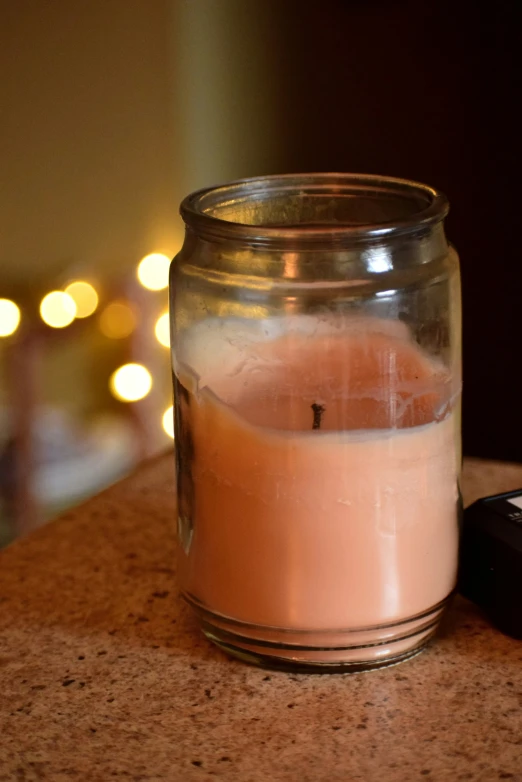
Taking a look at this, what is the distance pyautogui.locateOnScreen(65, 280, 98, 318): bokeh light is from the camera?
1868 mm

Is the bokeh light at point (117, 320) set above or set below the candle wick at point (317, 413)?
below

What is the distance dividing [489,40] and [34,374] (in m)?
0.99

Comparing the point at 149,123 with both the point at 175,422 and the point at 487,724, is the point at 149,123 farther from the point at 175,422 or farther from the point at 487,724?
the point at 487,724

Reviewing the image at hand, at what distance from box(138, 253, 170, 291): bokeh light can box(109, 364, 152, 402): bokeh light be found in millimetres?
166

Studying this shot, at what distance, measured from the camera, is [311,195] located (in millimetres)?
623

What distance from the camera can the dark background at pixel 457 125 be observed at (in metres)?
1.58

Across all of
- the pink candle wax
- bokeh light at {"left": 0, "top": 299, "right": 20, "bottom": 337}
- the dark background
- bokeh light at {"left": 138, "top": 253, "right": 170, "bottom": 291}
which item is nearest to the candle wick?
the pink candle wax

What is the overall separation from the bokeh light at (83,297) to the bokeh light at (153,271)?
0.11 metres

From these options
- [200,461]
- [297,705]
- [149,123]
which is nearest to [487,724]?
[297,705]

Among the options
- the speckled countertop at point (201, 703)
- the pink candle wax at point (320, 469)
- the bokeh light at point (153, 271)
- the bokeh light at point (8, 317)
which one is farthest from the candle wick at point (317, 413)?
the bokeh light at point (153, 271)

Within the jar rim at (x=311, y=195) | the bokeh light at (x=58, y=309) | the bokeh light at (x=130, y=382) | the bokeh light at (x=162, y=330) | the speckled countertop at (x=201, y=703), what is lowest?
the bokeh light at (x=130, y=382)

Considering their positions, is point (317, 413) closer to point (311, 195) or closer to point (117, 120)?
point (311, 195)

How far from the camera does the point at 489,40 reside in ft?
5.12

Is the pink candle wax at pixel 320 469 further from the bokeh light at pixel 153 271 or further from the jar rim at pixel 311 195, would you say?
the bokeh light at pixel 153 271
